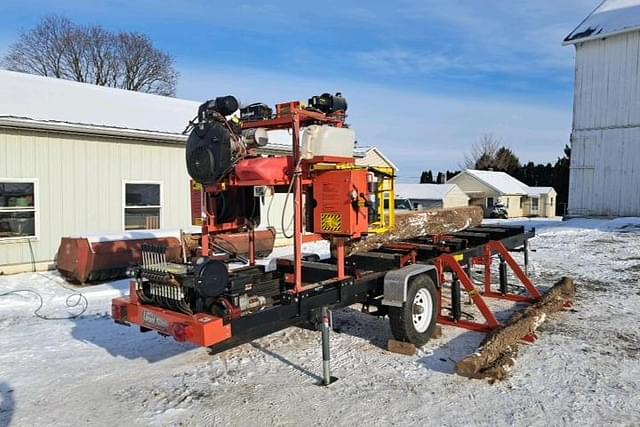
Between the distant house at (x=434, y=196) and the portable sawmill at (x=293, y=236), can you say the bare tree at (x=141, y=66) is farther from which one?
the portable sawmill at (x=293, y=236)

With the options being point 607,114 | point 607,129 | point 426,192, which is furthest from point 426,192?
point 607,114

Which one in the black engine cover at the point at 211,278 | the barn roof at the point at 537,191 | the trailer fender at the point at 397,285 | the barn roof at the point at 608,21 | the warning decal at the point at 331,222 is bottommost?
the trailer fender at the point at 397,285

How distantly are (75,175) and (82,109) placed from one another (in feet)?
6.45

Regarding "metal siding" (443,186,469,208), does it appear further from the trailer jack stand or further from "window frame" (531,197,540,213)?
the trailer jack stand

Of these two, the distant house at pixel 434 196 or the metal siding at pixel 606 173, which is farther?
the distant house at pixel 434 196

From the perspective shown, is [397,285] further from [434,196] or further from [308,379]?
[434,196]

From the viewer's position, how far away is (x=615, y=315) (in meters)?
7.16

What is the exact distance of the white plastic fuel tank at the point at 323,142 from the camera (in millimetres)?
4812

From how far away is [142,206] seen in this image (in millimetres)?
12594

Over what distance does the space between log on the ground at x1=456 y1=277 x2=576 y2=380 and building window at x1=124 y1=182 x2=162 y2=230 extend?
361 inches

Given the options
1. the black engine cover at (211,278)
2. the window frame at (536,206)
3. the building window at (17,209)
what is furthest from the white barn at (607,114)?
the window frame at (536,206)

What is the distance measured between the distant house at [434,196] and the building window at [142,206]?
34975 millimetres

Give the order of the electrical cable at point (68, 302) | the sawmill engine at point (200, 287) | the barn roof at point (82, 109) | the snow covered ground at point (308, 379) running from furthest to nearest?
1. the barn roof at point (82, 109)
2. the electrical cable at point (68, 302)
3. the sawmill engine at point (200, 287)
4. the snow covered ground at point (308, 379)

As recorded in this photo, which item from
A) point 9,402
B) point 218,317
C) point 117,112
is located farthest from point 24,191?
point 218,317
